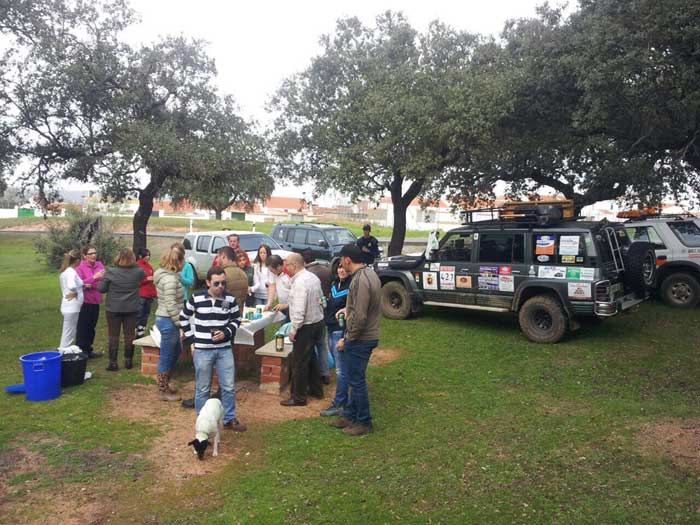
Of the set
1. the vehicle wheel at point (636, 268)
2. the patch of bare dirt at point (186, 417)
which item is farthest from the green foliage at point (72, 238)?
the vehicle wheel at point (636, 268)

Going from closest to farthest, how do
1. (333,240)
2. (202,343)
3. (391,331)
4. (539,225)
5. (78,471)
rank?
(78,471)
(202,343)
(539,225)
(391,331)
(333,240)

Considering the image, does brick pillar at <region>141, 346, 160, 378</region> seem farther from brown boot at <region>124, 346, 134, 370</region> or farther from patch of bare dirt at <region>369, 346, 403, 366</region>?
patch of bare dirt at <region>369, 346, 403, 366</region>

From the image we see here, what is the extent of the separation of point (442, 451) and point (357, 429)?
2.85 ft

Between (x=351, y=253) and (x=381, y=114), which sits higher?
(x=381, y=114)

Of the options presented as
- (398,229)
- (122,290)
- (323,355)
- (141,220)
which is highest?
(141,220)

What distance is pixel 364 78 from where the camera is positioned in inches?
630

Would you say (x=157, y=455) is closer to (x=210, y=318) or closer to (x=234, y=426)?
(x=234, y=426)

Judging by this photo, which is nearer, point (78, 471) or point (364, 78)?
point (78, 471)

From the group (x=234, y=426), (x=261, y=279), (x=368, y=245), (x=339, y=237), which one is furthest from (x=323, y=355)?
(x=339, y=237)

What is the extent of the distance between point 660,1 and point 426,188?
7352 millimetres

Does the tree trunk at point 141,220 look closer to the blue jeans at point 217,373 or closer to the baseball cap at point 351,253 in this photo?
the blue jeans at point 217,373

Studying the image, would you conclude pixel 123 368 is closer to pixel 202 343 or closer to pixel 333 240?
pixel 202 343

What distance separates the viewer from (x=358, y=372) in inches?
200

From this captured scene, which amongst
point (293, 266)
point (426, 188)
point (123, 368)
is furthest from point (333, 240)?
point (293, 266)
